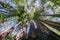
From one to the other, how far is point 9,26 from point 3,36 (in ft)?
2.28

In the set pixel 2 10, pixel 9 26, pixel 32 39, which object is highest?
pixel 2 10

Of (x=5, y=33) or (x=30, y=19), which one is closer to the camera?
(x=5, y=33)

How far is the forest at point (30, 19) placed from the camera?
400 inches

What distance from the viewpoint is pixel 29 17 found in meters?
10.4

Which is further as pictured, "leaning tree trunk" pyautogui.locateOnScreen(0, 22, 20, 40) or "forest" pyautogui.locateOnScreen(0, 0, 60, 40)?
"forest" pyautogui.locateOnScreen(0, 0, 60, 40)

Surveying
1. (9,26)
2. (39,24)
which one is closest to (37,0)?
(39,24)

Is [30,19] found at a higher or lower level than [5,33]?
higher

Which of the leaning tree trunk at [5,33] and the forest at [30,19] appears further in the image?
the forest at [30,19]

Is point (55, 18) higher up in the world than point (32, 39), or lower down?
higher up

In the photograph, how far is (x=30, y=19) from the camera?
34.0 feet

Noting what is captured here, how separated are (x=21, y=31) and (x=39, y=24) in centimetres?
105

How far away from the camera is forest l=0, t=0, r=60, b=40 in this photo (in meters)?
10.2

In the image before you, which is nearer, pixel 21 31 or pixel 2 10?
pixel 21 31

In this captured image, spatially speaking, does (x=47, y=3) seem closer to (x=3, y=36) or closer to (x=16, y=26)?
(x=16, y=26)
